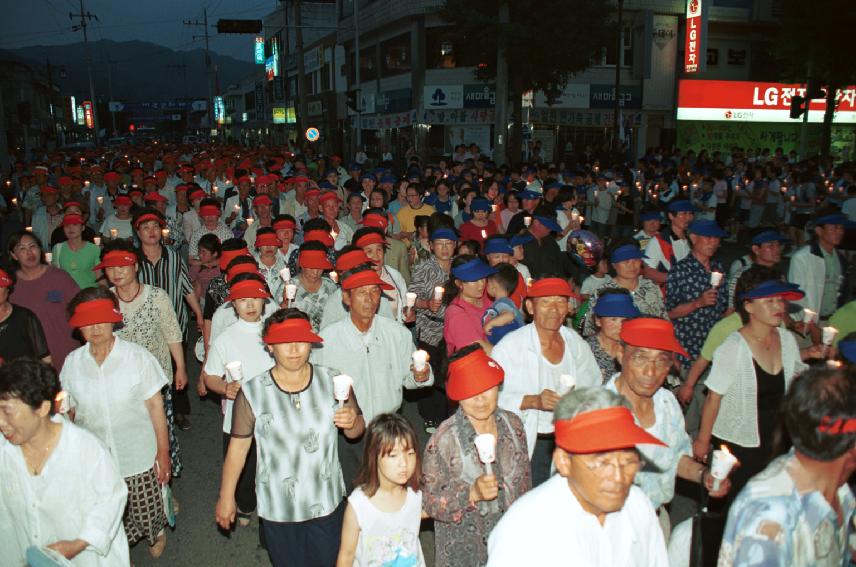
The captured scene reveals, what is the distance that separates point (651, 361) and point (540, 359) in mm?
954

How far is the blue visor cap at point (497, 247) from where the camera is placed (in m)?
6.64

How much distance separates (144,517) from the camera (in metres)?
4.87

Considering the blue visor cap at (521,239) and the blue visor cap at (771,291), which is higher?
the blue visor cap at (771,291)

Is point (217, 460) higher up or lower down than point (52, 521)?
lower down

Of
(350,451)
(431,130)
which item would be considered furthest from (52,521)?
(431,130)

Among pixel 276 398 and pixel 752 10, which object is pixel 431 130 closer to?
pixel 752 10

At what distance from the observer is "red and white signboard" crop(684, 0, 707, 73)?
112ft

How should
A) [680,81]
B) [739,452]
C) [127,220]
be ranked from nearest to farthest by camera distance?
1. [739,452]
2. [127,220]
3. [680,81]

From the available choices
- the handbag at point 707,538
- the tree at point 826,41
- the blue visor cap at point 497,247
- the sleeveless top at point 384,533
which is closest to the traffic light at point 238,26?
the tree at point 826,41

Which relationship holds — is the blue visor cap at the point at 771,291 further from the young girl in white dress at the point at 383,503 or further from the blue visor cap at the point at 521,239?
the blue visor cap at the point at 521,239

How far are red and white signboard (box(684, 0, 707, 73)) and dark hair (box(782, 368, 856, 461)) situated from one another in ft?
116

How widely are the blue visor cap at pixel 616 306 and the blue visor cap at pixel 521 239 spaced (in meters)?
2.75

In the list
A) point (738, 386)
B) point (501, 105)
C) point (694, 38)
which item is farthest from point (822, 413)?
point (694, 38)

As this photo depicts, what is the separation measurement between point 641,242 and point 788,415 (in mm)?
5276
